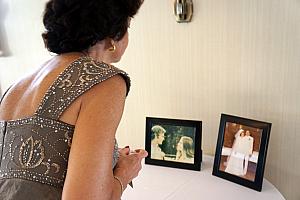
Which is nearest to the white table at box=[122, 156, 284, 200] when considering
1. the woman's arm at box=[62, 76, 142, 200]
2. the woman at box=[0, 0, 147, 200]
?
the woman at box=[0, 0, 147, 200]

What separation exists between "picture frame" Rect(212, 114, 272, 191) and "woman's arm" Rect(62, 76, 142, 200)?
0.63 metres

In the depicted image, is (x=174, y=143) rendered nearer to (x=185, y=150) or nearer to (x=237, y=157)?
(x=185, y=150)

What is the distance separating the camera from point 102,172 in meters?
0.78

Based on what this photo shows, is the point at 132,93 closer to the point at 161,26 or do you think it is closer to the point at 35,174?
the point at 161,26

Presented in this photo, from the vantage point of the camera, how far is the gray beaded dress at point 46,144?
82 centimetres

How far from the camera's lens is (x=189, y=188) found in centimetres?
130

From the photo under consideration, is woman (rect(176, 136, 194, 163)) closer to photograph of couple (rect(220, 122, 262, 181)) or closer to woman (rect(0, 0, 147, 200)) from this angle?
photograph of couple (rect(220, 122, 262, 181))

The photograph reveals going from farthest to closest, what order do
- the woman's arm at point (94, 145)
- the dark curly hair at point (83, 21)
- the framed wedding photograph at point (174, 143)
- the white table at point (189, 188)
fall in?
the framed wedding photograph at point (174, 143) < the white table at point (189, 188) < the dark curly hair at point (83, 21) < the woman's arm at point (94, 145)

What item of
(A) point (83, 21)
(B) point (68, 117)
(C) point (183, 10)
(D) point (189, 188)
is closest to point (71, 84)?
(B) point (68, 117)

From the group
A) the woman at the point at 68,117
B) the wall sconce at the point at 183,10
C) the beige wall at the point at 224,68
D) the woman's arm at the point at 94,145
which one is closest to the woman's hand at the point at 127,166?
the woman at the point at 68,117

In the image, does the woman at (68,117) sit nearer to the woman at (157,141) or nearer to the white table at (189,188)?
the white table at (189,188)

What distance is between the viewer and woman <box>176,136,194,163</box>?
56.5 inches

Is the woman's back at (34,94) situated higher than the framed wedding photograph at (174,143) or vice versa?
the woman's back at (34,94)

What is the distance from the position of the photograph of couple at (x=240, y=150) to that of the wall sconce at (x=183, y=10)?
48cm
